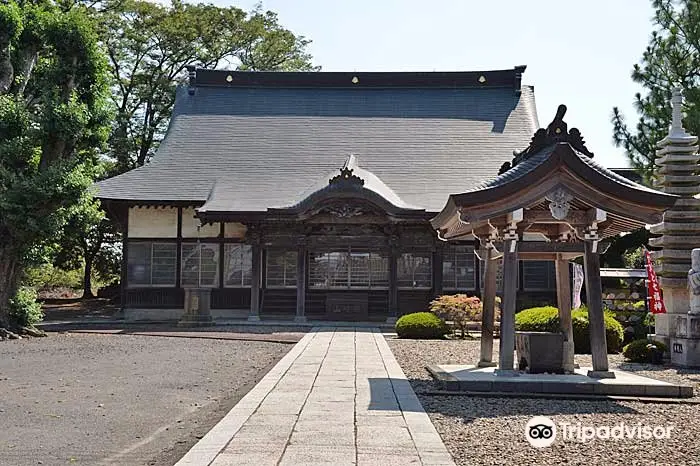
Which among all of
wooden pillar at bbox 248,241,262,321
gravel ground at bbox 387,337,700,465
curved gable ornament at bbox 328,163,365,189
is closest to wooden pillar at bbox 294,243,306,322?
wooden pillar at bbox 248,241,262,321

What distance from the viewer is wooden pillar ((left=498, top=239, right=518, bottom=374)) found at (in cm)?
804

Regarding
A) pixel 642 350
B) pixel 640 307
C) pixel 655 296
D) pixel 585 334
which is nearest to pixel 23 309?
pixel 585 334

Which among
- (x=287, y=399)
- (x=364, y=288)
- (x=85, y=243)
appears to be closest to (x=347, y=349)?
(x=287, y=399)

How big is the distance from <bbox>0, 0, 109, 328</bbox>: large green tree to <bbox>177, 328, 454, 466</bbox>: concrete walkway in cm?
780

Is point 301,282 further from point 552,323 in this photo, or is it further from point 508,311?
point 508,311

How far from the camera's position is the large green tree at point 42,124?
14133mm

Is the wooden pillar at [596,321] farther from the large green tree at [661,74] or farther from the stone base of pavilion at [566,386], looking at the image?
the large green tree at [661,74]

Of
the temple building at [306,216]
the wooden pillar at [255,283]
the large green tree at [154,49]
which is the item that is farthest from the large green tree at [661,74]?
the large green tree at [154,49]

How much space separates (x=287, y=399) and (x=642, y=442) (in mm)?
3245

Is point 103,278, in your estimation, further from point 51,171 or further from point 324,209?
point 51,171

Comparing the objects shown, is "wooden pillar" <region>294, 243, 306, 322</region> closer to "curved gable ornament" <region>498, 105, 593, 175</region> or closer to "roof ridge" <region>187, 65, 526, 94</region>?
"roof ridge" <region>187, 65, 526, 94</region>

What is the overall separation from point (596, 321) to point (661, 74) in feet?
47.0

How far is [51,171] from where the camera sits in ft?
46.3

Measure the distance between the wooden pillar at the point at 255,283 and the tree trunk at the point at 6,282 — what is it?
259 inches
